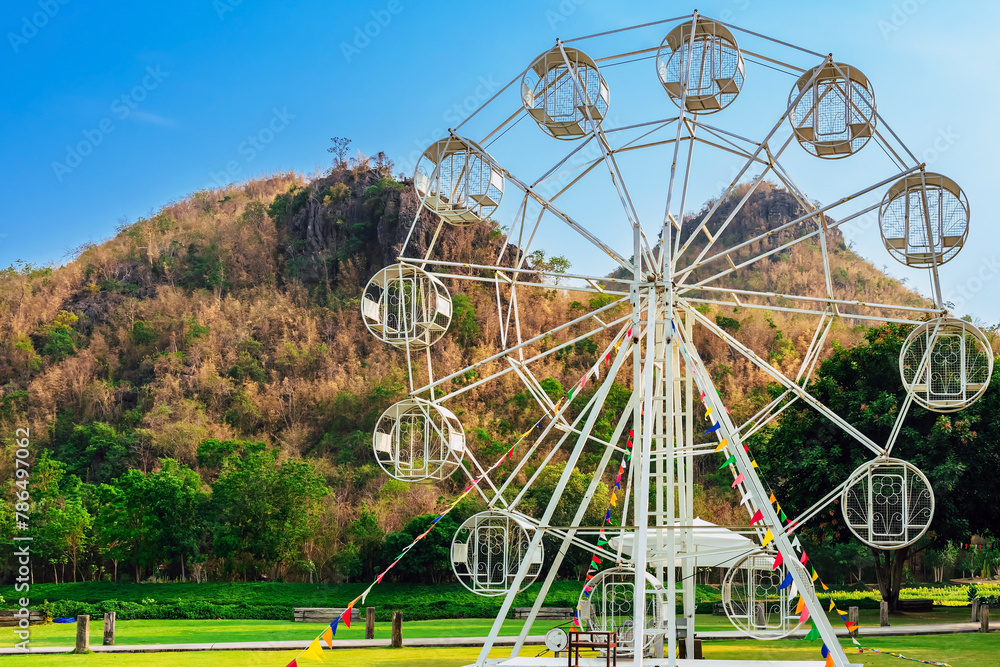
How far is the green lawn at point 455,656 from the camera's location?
16250 mm

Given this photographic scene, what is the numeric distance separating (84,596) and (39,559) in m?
3.70

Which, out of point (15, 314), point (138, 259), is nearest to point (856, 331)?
point (138, 259)

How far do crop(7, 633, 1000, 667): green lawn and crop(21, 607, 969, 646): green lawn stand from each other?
292 centimetres

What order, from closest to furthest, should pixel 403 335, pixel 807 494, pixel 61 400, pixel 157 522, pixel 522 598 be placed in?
pixel 403 335
pixel 807 494
pixel 522 598
pixel 157 522
pixel 61 400

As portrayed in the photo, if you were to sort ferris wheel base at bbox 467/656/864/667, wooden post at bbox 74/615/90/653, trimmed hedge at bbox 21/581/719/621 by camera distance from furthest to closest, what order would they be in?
trimmed hedge at bbox 21/581/719/621 → wooden post at bbox 74/615/90/653 → ferris wheel base at bbox 467/656/864/667

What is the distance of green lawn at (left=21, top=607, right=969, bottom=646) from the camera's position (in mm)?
21203

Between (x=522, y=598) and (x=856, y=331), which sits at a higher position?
(x=856, y=331)

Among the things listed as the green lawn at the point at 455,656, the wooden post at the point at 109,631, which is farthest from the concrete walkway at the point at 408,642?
the green lawn at the point at 455,656

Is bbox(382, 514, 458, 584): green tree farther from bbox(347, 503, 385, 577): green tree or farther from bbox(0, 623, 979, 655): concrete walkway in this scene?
bbox(0, 623, 979, 655): concrete walkway

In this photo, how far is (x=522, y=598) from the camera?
2861 centimetres

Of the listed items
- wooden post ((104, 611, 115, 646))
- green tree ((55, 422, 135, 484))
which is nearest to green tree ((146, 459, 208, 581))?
green tree ((55, 422, 135, 484))

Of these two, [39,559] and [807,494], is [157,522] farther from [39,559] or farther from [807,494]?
[807,494]

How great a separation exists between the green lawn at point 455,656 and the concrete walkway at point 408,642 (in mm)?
650

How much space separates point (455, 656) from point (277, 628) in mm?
8207
